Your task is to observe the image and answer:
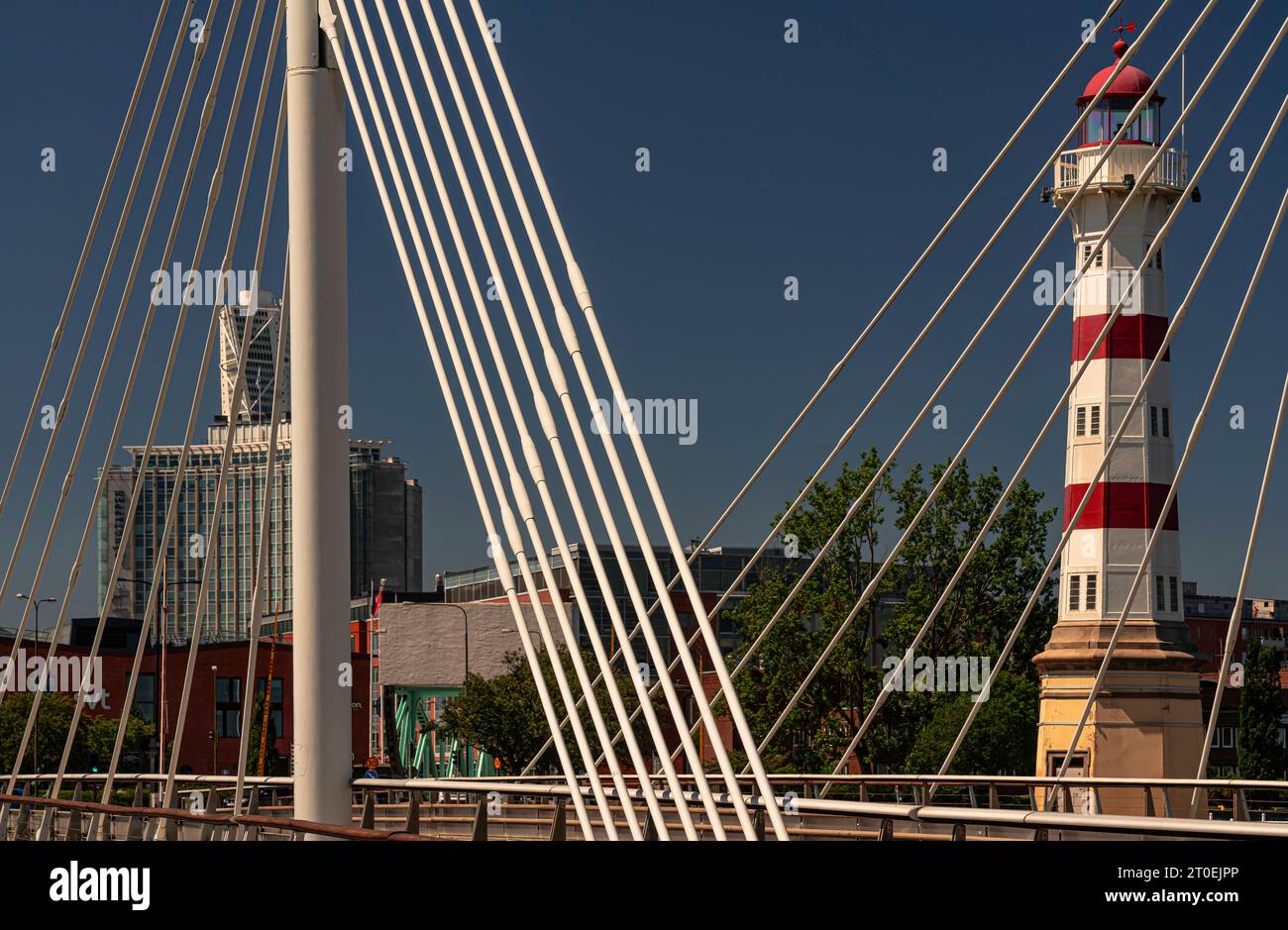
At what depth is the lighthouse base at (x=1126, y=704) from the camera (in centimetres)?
4300

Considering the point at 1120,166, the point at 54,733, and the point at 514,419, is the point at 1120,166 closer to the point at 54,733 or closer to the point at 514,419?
the point at 514,419

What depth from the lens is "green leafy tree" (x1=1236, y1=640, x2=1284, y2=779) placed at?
71375mm

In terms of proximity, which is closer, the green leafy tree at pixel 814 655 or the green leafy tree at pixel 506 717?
the green leafy tree at pixel 814 655

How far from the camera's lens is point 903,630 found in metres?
58.4

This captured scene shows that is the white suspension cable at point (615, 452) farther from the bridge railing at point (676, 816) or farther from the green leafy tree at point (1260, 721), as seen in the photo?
the green leafy tree at point (1260, 721)

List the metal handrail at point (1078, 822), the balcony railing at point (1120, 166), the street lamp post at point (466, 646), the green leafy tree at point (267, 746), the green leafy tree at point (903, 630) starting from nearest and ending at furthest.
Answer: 1. the metal handrail at point (1078, 822)
2. the balcony railing at point (1120, 166)
3. the green leafy tree at point (903, 630)
4. the green leafy tree at point (267, 746)
5. the street lamp post at point (466, 646)

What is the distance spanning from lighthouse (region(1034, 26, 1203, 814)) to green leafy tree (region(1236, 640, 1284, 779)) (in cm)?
2730

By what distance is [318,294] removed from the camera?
15.6 meters

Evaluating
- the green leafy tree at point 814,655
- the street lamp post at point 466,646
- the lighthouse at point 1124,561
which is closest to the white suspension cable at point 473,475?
the lighthouse at point 1124,561

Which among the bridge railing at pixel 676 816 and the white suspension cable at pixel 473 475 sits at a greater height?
the white suspension cable at pixel 473 475

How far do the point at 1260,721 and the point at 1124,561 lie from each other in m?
35.1

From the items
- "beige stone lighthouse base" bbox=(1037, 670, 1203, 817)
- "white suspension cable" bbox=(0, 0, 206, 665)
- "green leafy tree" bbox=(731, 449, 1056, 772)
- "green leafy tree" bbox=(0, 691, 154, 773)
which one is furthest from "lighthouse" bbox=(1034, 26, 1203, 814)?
"green leafy tree" bbox=(0, 691, 154, 773)

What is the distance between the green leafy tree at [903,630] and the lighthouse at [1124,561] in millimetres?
11121
